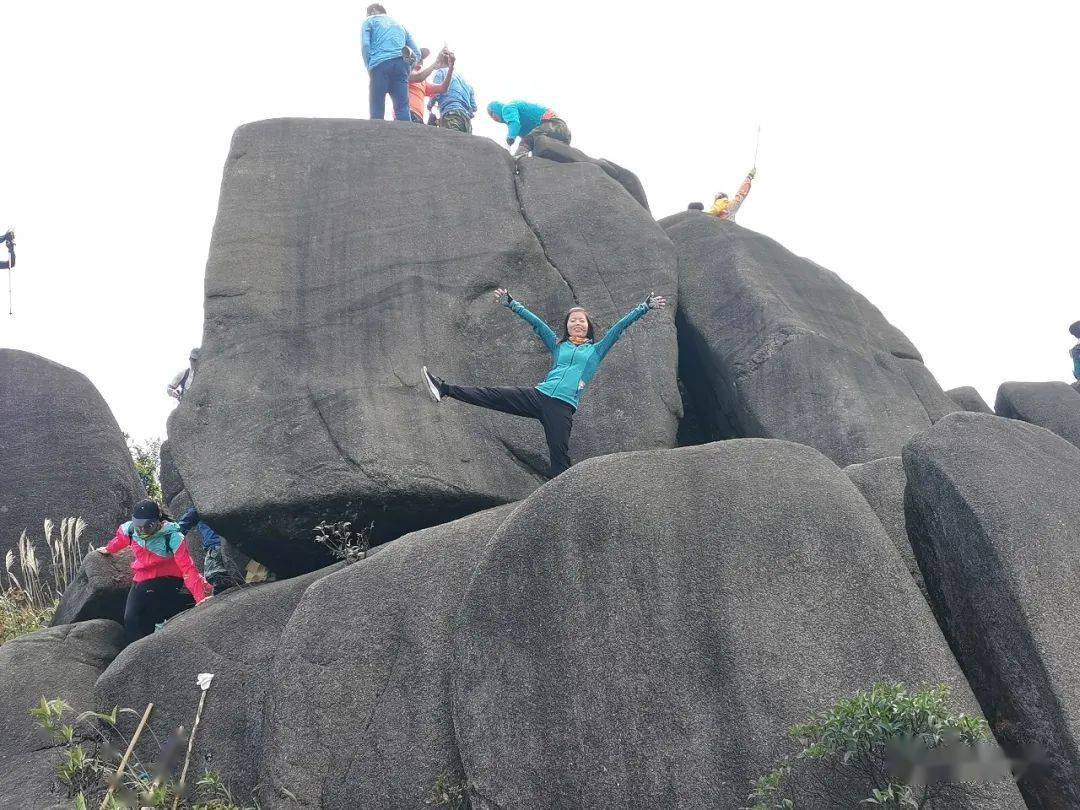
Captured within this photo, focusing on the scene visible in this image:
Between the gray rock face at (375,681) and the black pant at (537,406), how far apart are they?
5.05 ft

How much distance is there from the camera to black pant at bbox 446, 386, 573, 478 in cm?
991

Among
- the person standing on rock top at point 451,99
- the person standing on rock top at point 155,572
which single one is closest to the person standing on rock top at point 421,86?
the person standing on rock top at point 451,99

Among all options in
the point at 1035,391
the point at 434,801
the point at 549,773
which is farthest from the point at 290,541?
the point at 1035,391

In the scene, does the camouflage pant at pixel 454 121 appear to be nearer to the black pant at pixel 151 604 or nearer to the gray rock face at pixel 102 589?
the gray rock face at pixel 102 589

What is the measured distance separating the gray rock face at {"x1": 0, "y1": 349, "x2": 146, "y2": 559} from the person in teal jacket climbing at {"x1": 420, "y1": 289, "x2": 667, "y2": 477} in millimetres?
6949

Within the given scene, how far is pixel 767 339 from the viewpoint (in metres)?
12.1

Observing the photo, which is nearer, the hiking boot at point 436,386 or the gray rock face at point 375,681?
the gray rock face at point 375,681

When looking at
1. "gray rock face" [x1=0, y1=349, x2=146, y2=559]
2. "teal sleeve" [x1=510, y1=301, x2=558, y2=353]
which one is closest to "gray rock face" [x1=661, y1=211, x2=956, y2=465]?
"teal sleeve" [x1=510, y1=301, x2=558, y2=353]

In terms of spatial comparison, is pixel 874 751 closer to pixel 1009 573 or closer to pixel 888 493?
pixel 1009 573

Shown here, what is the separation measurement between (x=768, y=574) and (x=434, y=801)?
8.21 ft

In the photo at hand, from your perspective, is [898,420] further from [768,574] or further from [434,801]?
[434,801]

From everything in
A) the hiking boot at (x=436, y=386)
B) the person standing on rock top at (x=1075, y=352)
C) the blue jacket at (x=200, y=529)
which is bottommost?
the blue jacket at (x=200, y=529)

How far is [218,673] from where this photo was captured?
8.76m

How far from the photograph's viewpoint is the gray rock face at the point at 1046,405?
13.3m
